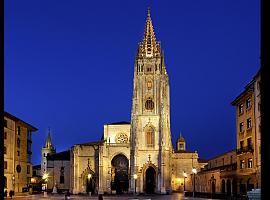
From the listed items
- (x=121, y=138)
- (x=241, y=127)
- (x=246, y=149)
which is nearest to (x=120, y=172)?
(x=121, y=138)

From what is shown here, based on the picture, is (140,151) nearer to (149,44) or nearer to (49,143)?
(149,44)

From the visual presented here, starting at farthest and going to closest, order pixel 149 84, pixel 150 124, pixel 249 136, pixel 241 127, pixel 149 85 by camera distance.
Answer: pixel 149 84 → pixel 149 85 → pixel 150 124 → pixel 241 127 → pixel 249 136

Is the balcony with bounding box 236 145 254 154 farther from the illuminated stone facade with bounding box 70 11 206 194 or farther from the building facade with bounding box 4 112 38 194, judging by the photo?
the illuminated stone facade with bounding box 70 11 206 194

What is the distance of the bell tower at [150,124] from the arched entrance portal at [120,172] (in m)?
5.49

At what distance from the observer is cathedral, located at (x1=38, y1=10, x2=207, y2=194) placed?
326ft

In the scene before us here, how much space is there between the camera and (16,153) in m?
84.1

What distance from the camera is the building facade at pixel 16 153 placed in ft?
257

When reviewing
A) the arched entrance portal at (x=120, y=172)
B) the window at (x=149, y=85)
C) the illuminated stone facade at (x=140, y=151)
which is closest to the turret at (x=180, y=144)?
the illuminated stone facade at (x=140, y=151)

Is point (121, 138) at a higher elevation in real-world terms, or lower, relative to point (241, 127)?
lower

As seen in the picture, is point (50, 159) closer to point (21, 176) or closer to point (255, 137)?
point (21, 176)

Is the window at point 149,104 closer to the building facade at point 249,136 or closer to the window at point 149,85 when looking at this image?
the window at point 149,85

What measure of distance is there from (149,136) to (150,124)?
2.51m
